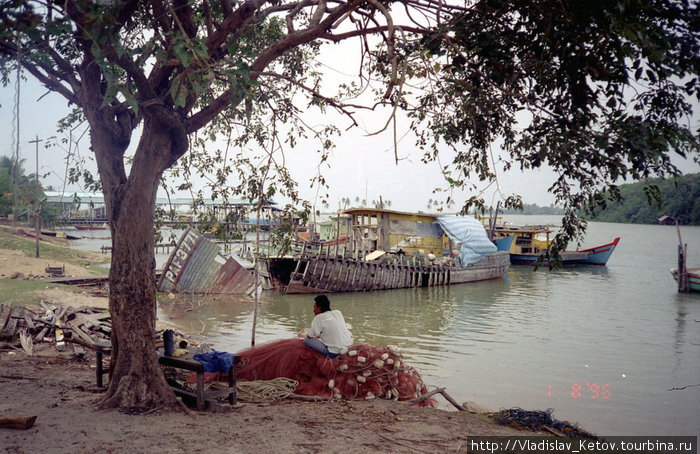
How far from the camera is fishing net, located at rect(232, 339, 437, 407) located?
6199 mm

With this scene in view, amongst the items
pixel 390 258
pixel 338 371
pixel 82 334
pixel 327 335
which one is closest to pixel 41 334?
pixel 82 334

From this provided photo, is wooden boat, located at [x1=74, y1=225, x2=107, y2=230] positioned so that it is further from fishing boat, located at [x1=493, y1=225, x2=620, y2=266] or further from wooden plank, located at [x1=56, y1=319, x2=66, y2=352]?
wooden plank, located at [x1=56, y1=319, x2=66, y2=352]

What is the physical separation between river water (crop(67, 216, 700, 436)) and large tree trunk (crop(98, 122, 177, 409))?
17.9ft

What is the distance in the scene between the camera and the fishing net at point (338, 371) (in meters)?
6.20

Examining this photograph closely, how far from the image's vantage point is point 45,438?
3.84 m

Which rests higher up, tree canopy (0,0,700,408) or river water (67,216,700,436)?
tree canopy (0,0,700,408)

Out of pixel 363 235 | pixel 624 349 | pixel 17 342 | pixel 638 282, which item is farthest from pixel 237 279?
pixel 638 282

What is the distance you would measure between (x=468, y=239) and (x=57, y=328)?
21.9m

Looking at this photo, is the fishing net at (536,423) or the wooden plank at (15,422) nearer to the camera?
the wooden plank at (15,422)

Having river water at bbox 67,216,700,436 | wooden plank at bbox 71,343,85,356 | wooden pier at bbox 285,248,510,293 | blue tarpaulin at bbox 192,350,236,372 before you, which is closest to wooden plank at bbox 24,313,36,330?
wooden plank at bbox 71,343,85,356

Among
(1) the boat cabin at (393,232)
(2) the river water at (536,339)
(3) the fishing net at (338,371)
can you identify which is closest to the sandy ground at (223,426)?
(3) the fishing net at (338,371)

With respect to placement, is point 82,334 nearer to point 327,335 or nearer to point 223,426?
point 327,335

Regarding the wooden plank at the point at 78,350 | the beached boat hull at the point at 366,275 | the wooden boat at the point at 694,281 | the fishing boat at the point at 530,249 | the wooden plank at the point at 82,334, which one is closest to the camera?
the wooden plank at the point at 78,350

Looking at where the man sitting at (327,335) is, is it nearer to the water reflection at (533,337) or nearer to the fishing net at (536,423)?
the fishing net at (536,423)
